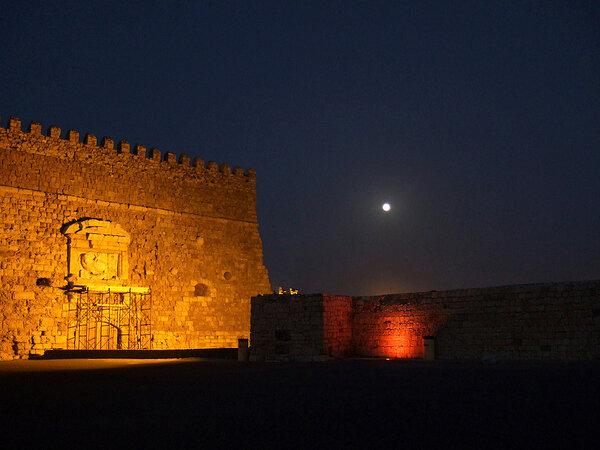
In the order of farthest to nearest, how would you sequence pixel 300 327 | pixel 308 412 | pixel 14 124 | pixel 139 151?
pixel 139 151 → pixel 14 124 → pixel 300 327 → pixel 308 412

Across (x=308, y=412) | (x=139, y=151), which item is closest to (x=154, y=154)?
(x=139, y=151)

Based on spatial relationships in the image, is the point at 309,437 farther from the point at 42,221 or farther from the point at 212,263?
the point at 212,263

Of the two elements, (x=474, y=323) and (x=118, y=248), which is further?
(x=118, y=248)

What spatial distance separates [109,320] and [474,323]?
1046cm

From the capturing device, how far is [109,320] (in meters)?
17.5

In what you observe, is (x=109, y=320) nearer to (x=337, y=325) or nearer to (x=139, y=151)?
(x=139, y=151)

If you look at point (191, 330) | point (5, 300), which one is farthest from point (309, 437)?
point (191, 330)

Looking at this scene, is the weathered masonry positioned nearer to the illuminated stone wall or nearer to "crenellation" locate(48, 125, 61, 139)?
"crenellation" locate(48, 125, 61, 139)

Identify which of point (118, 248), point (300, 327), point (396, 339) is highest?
point (118, 248)

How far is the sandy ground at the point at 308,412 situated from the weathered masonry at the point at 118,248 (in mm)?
8791

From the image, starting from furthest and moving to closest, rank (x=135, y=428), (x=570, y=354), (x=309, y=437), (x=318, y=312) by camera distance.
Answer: (x=318, y=312) < (x=570, y=354) < (x=135, y=428) < (x=309, y=437)

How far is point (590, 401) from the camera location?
211 inches

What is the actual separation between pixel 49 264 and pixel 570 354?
43.2ft

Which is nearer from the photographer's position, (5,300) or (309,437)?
(309,437)
